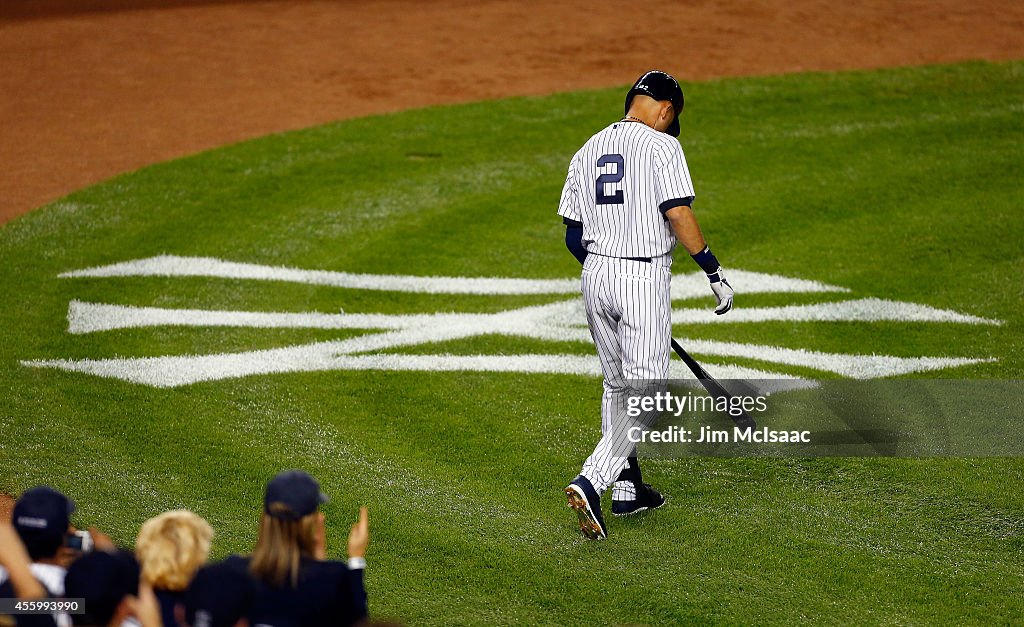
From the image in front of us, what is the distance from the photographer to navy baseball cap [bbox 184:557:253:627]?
3492 mm

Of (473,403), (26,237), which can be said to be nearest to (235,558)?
(473,403)

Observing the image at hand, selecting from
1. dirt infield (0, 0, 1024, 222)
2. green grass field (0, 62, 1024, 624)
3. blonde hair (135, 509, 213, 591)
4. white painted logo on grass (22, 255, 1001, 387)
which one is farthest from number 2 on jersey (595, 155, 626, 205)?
dirt infield (0, 0, 1024, 222)

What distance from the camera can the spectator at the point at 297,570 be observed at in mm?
3725

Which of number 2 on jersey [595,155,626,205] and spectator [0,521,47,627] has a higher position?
number 2 on jersey [595,155,626,205]

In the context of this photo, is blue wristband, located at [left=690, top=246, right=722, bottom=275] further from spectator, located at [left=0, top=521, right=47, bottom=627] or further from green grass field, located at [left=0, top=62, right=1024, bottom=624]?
spectator, located at [left=0, top=521, right=47, bottom=627]

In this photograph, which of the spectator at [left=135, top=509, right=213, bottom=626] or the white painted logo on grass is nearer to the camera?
the spectator at [left=135, top=509, right=213, bottom=626]

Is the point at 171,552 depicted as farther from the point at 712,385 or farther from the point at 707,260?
the point at 712,385

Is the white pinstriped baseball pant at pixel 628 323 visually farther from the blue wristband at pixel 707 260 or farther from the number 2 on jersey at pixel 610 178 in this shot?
the number 2 on jersey at pixel 610 178

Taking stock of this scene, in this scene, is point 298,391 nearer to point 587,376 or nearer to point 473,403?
point 473,403

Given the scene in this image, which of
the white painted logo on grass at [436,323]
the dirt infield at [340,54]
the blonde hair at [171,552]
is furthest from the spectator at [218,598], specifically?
the dirt infield at [340,54]

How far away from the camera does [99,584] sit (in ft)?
11.9

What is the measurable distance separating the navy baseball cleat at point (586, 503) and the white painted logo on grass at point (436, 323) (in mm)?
2156

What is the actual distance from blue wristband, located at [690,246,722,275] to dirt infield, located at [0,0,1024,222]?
728cm

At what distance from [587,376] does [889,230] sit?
344 centimetres
